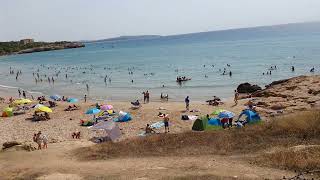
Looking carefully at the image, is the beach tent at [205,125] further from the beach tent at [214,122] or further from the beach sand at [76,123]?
the beach sand at [76,123]

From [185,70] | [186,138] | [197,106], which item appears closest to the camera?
[186,138]

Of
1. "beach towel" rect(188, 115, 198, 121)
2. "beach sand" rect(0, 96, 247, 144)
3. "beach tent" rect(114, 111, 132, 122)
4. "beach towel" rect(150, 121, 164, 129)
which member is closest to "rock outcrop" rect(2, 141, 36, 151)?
"beach sand" rect(0, 96, 247, 144)

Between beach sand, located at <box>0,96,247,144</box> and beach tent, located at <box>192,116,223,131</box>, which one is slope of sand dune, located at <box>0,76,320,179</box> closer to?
beach sand, located at <box>0,96,247,144</box>

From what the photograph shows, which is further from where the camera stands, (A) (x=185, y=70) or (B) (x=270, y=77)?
(A) (x=185, y=70)

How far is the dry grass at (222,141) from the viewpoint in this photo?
1576 centimetres

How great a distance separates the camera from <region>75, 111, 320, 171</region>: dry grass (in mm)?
15758

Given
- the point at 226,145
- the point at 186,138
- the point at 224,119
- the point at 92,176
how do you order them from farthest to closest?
the point at 224,119 < the point at 186,138 < the point at 226,145 < the point at 92,176

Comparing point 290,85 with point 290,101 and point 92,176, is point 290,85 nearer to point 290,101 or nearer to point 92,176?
point 290,101

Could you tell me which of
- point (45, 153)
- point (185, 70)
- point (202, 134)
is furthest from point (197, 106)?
point (185, 70)

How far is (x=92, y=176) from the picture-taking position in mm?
13812

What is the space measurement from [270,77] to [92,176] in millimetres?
42948

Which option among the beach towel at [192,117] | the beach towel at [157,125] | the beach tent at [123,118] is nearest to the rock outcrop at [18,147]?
the beach towel at [157,125]

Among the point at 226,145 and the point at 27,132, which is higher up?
the point at 226,145

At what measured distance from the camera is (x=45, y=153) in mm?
17359
